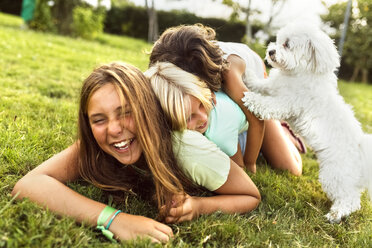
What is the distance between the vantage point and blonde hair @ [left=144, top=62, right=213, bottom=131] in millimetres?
2119

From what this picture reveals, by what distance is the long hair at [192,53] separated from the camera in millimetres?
2559

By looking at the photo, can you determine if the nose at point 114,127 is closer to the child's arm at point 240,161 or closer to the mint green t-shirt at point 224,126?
the mint green t-shirt at point 224,126

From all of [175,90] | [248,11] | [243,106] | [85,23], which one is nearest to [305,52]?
[243,106]

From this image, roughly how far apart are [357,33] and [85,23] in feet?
38.5

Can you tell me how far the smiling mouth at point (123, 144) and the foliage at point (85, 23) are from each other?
11448mm

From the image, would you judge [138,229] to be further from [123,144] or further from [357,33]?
[357,33]

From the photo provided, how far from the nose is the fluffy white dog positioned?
1.22 metres

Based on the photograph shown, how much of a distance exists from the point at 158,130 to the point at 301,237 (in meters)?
1.13

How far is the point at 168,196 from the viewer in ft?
6.93

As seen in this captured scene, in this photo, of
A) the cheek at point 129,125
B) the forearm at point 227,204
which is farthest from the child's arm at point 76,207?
the cheek at point 129,125

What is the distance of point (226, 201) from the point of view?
89.4 inches

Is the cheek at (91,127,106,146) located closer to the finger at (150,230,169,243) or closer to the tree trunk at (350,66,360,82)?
the finger at (150,230,169,243)

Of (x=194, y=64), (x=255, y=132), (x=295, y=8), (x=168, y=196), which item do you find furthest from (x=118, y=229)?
(x=295, y=8)

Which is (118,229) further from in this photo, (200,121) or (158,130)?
(200,121)
